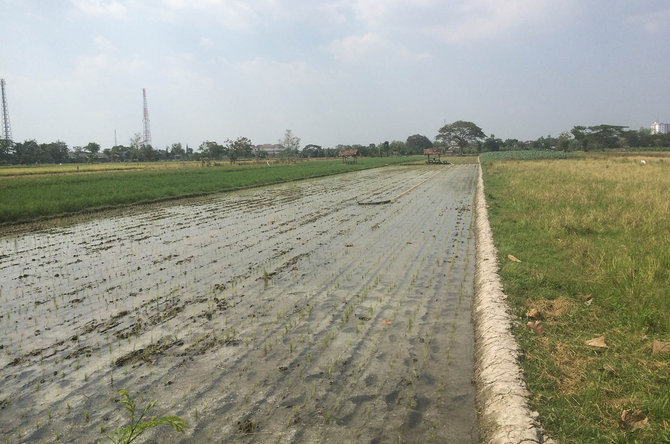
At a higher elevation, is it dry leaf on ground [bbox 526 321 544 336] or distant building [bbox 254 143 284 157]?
distant building [bbox 254 143 284 157]

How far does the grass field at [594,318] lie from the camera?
262cm

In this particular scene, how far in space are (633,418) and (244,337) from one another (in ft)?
10.7

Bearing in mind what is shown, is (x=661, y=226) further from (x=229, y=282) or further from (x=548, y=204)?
(x=229, y=282)

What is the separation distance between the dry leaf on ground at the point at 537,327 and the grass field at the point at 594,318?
29 mm

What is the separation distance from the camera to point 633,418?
254 cm

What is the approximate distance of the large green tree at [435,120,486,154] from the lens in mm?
113375

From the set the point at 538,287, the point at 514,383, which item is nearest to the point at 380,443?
the point at 514,383

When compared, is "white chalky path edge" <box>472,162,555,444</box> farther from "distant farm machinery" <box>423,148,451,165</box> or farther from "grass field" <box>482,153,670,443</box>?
"distant farm machinery" <box>423,148,451,165</box>

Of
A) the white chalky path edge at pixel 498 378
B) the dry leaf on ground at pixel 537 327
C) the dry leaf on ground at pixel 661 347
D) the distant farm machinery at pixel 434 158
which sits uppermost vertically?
the distant farm machinery at pixel 434 158

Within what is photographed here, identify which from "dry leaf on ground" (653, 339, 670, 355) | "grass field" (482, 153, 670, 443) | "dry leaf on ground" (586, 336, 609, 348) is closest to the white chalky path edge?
"grass field" (482, 153, 670, 443)

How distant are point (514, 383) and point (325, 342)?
1.75m

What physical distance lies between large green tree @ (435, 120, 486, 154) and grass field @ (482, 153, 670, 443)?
110273mm

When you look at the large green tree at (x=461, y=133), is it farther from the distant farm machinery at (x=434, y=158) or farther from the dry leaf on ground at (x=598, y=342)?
the dry leaf on ground at (x=598, y=342)

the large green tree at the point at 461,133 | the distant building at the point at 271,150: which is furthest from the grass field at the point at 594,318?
the large green tree at the point at 461,133
